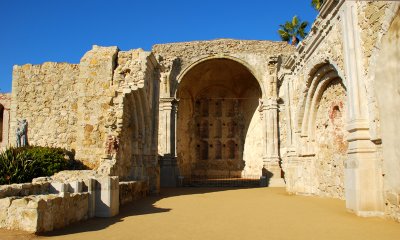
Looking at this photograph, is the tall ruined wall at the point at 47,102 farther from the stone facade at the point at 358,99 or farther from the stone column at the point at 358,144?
the stone column at the point at 358,144

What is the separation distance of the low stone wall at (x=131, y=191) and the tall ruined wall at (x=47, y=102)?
10.1ft

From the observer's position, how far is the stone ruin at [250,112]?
20.8 feet

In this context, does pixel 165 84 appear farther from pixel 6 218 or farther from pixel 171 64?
pixel 6 218

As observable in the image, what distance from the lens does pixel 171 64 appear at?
66.1 ft

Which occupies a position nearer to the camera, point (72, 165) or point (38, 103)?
point (72, 165)

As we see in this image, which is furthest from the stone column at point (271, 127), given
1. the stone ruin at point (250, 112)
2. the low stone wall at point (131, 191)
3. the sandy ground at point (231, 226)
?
the sandy ground at point (231, 226)

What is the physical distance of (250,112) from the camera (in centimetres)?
2495

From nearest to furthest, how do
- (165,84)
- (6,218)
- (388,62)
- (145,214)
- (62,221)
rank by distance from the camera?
(6,218)
(62,221)
(388,62)
(145,214)
(165,84)

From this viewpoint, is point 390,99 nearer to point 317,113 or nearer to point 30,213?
point 317,113

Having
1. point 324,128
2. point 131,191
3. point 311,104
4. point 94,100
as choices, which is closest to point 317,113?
point 311,104

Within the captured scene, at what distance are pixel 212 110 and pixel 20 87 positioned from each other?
15485mm

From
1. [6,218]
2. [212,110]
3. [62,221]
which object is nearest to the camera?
[6,218]

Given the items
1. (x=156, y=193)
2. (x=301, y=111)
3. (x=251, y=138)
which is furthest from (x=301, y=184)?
(x=251, y=138)

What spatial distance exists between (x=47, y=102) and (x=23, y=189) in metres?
7.81
